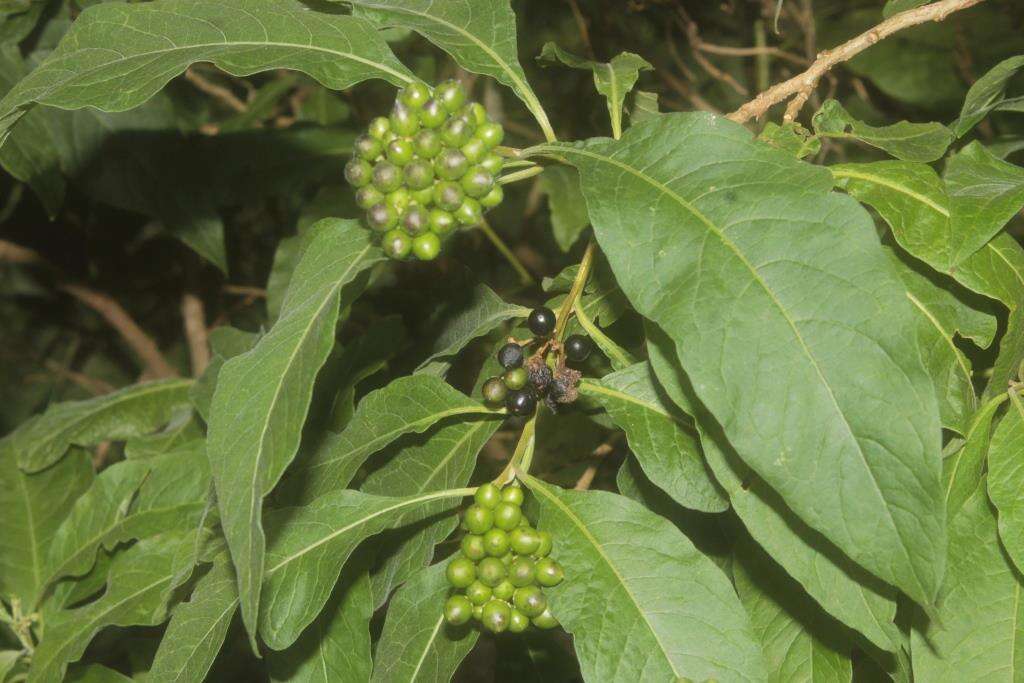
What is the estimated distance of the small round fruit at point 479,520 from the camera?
1.54 metres

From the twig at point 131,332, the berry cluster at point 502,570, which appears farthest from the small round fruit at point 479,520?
the twig at point 131,332

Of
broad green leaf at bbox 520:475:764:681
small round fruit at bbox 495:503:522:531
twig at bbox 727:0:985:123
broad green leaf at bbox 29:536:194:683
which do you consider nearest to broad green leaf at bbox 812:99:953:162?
twig at bbox 727:0:985:123

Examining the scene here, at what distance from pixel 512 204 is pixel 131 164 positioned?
1357 millimetres

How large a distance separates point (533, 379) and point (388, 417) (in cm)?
25

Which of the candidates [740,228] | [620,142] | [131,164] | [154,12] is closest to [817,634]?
[740,228]

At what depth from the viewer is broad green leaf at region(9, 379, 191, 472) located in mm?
2740

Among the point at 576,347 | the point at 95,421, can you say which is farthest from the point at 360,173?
the point at 95,421

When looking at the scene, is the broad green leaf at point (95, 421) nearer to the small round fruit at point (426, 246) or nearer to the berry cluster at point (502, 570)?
the berry cluster at point (502, 570)

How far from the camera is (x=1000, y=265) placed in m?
1.51

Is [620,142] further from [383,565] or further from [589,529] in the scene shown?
[383,565]

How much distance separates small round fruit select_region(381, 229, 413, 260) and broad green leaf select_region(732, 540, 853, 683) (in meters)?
0.74

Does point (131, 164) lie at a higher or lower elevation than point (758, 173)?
lower

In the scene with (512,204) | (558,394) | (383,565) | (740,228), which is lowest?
(512,204)

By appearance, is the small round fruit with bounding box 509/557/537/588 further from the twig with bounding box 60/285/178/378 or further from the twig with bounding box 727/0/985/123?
the twig with bounding box 60/285/178/378
